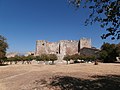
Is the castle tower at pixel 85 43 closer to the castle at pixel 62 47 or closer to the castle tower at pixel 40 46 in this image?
the castle at pixel 62 47

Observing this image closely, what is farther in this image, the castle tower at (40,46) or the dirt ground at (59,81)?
the castle tower at (40,46)

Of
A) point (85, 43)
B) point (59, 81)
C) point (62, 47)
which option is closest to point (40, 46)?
point (62, 47)

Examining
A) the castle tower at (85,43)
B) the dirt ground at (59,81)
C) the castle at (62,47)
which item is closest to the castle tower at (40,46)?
the castle at (62,47)

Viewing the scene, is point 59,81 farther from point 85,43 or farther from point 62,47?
point 62,47

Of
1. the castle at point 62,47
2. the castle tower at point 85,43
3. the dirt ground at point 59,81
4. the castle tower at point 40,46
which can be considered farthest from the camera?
the castle tower at point 40,46

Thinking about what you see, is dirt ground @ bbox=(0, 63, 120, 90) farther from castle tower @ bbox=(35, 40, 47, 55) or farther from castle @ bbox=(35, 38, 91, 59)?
castle tower @ bbox=(35, 40, 47, 55)

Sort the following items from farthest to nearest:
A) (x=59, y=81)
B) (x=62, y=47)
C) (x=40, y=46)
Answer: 1. (x=40, y=46)
2. (x=62, y=47)
3. (x=59, y=81)

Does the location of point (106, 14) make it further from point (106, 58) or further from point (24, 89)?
point (106, 58)

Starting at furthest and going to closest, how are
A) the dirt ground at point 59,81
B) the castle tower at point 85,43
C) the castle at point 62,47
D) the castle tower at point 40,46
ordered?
1. the castle tower at point 40,46
2. the castle at point 62,47
3. the castle tower at point 85,43
4. the dirt ground at point 59,81

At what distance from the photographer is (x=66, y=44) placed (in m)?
116

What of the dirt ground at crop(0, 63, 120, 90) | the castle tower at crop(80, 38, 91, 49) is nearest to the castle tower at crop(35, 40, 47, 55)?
the castle tower at crop(80, 38, 91, 49)

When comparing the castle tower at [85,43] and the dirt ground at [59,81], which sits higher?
the castle tower at [85,43]

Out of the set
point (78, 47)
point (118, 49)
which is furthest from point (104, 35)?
point (78, 47)

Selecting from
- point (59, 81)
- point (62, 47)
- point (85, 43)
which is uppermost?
point (85, 43)
